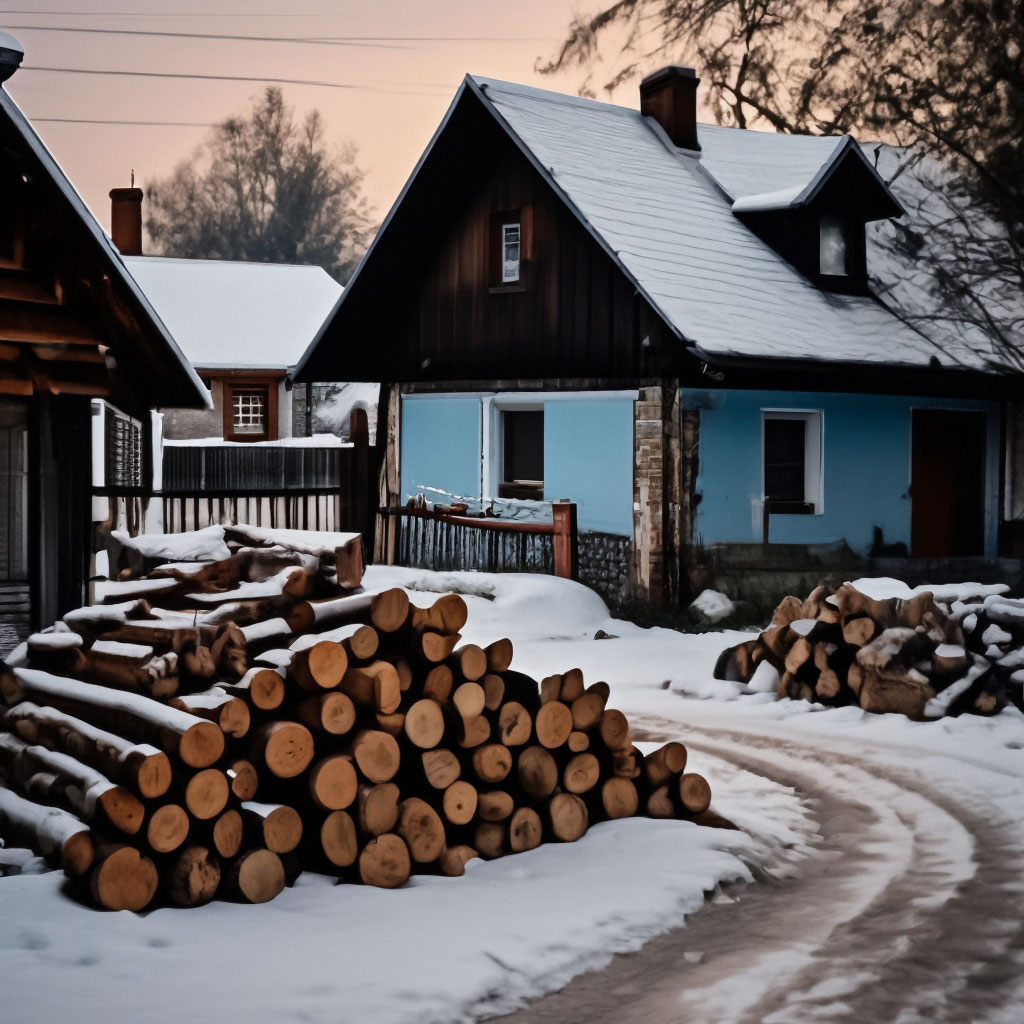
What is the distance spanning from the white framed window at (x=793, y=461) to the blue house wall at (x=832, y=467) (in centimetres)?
10

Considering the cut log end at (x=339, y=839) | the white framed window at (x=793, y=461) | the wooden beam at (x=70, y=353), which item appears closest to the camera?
the cut log end at (x=339, y=839)

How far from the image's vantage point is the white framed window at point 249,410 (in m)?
33.7

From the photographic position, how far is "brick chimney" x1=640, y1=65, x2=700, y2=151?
21078 mm

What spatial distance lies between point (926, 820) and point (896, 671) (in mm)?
2888

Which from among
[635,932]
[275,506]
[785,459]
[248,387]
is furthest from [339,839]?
[248,387]

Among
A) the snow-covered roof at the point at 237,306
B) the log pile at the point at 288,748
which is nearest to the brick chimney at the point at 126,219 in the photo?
the snow-covered roof at the point at 237,306

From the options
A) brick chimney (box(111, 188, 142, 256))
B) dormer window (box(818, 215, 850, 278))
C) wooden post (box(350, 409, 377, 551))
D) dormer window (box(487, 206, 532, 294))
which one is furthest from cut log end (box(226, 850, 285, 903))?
brick chimney (box(111, 188, 142, 256))

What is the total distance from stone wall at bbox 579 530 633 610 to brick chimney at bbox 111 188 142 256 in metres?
23.3

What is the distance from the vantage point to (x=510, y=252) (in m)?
18.8

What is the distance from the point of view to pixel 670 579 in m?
16.5

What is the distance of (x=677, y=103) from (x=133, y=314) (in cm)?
1354

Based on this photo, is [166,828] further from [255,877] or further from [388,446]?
[388,446]

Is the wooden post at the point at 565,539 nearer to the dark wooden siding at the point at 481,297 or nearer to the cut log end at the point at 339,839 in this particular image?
the dark wooden siding at the point at 481,297

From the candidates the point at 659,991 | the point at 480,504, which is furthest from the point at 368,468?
Result: the point at 659,991
